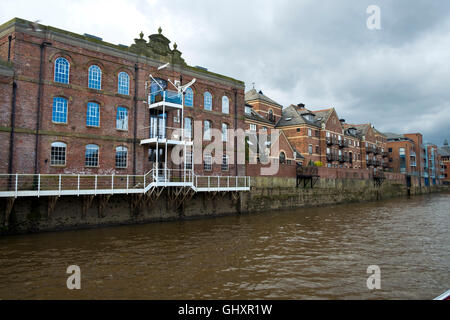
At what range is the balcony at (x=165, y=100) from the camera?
20.1 m

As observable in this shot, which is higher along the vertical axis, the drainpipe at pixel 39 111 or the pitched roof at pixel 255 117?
the pitched roof at pixel 255 117

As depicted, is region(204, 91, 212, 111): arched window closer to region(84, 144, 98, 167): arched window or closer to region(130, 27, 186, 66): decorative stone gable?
region(130, 27, 186, 66): decorative stone gable

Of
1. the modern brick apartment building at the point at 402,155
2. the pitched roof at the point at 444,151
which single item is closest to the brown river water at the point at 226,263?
the modern brick apartment building at the point at 402,155

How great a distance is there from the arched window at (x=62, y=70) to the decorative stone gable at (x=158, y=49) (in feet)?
14.2

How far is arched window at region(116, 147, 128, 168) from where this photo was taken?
19609 mm

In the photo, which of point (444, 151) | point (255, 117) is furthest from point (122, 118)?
point (444, 151)

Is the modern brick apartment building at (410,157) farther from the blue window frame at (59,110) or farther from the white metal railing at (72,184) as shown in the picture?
the blue window frame at (59,110)

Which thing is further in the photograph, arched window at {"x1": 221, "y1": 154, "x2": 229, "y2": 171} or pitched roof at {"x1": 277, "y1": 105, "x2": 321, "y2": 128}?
pitched roof at {"x1": 277, "y1": 105, "x2": 321, "y2": 128}

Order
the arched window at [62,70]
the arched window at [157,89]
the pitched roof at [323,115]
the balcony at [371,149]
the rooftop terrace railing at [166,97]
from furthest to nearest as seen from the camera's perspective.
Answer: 1. the balcony at [371,149]
2. the pitched roof at [323,115]
3. the arched window at [157,89]
4. the rooftop terrace railing at [166,97]
5. the arched window at [62,70]

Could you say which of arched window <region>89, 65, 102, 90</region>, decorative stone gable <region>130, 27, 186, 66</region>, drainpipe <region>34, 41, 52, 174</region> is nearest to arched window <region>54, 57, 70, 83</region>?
drainpipe <region>34, 41, 52, 174</region>

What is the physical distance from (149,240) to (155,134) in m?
8.79

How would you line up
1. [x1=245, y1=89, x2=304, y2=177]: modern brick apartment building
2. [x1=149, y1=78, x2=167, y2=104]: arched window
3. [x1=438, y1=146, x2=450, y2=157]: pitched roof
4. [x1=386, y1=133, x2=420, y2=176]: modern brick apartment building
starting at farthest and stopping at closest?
[x1=438, y1=146, x2=450, y2=157]: pitched roof < [x1=386, y1=133, x2=420, y2=176]: modern brick apartment building < [x1=245, y1=89, x2=304, y2=177]: modern brick apartment building < [x1=149, y1=78, x2=167, y2=104]: arched window

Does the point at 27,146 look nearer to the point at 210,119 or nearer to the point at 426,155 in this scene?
the point at 210,119

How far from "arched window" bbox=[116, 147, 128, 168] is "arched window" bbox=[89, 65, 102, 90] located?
3908mm
